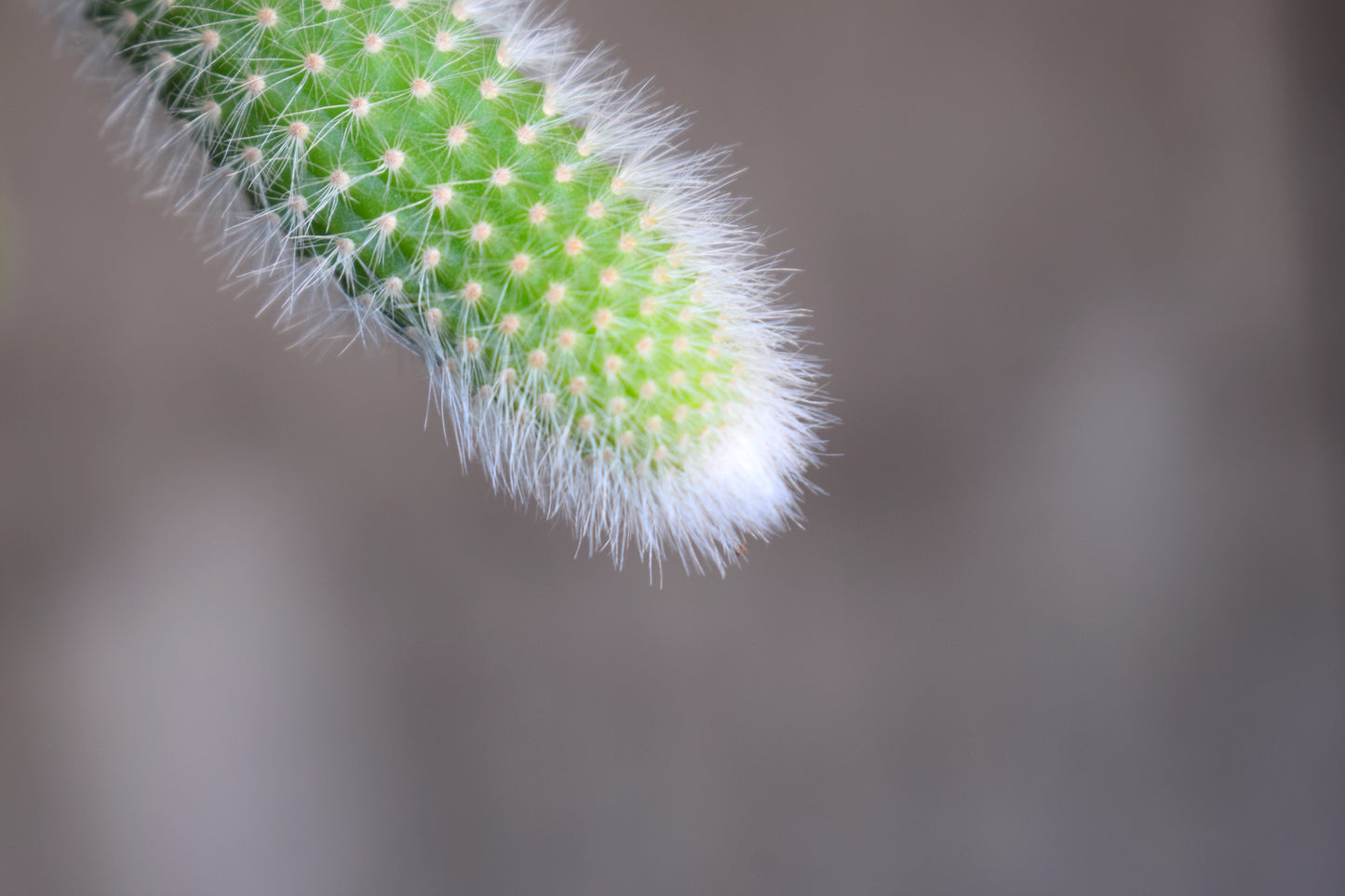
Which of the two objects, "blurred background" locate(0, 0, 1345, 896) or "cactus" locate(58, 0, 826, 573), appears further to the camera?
"blurred background" locate(0, 0, 1345, 896)

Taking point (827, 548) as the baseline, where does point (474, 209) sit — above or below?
below

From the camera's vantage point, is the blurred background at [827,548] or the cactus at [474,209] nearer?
the cactus at [474,209]

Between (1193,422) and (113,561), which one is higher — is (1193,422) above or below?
above

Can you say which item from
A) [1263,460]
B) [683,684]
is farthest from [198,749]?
[1263,460]

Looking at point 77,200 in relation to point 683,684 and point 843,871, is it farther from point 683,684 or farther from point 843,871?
point 843,871
